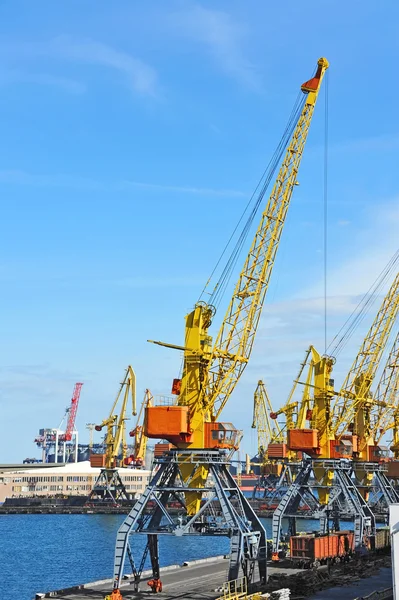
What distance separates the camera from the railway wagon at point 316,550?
7800cm

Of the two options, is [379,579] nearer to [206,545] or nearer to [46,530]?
[206,545]

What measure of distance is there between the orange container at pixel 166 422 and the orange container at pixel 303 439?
33.5 metres

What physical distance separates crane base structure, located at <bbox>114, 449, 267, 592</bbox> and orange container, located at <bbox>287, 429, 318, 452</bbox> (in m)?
29.2

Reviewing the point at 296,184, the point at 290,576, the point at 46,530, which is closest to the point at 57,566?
the point at 290,576

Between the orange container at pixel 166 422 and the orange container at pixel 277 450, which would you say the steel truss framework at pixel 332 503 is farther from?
the orange container at pixel 277 450

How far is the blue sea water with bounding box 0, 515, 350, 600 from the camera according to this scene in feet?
276

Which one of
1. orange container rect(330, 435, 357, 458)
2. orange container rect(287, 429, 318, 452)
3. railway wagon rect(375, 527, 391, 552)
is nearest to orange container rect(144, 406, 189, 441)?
orange container rect(287, 429, 318, 452)

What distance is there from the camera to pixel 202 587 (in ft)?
207

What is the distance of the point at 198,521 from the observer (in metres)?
62.1

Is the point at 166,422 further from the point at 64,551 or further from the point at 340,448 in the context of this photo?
the point at 64,551

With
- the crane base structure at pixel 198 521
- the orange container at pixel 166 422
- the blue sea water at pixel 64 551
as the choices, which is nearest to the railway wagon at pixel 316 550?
the crane base structure at pixel 198 521

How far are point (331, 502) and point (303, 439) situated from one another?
7835 mm

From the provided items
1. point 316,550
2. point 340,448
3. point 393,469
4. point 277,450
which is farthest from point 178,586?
point 277,450

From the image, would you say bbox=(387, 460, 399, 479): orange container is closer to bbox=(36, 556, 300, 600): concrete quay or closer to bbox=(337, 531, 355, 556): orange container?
bbox=(337, 531, 355, 556): orange container
